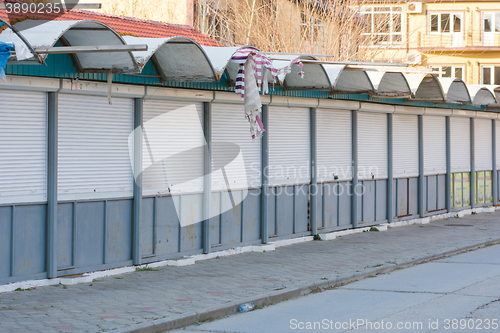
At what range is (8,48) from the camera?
22.9ft

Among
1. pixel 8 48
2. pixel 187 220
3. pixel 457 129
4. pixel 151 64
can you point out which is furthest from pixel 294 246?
pixel 457 129

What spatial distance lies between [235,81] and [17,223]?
451cm

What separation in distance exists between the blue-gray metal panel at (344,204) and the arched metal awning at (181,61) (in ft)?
19.3

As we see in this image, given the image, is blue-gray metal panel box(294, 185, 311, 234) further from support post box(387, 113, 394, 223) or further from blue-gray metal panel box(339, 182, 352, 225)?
support post box(387, 113, 394, 223)

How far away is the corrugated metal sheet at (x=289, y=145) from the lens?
1319 centimetres

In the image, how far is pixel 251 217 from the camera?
41.5ft

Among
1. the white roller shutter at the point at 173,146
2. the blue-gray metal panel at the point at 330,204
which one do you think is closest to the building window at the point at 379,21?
the blue-gray metal panel at the point at 330,204

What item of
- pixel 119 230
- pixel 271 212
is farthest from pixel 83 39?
pixel 271 212

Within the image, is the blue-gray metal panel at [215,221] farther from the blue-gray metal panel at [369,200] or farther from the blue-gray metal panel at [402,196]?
the blue-gray metal panel at [402,196]

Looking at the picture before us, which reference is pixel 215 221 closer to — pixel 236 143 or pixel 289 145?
pixel 236 143

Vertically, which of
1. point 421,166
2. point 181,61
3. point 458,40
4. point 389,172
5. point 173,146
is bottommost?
point 389,172

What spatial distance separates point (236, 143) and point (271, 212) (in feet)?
5.69

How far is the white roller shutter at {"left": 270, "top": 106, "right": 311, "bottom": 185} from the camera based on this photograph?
13188mm

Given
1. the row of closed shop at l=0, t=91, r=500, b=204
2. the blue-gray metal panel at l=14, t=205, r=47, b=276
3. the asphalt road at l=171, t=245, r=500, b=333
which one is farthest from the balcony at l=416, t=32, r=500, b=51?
the blue-gray metal panel at l=14, t=205, r=47, b=276
